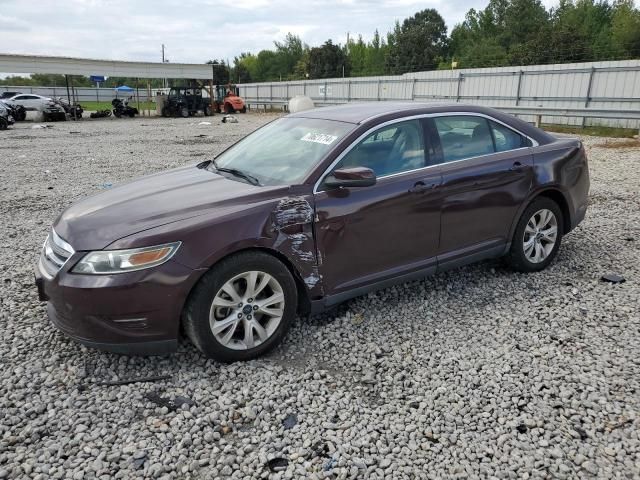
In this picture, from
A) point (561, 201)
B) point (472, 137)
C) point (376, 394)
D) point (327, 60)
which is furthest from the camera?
point (327, 60)

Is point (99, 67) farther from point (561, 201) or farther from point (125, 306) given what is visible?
point (125, 306)

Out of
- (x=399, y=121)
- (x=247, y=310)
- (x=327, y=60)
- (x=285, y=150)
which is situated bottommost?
(x=247, y=310)

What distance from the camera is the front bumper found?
2.96m

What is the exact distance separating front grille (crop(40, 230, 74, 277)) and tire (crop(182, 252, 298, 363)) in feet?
2.77

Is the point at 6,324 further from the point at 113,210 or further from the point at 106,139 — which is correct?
the point at 106,139

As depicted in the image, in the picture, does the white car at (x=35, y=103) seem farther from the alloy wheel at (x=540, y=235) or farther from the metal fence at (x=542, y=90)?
the alloy wheel at (x=540, y=235)

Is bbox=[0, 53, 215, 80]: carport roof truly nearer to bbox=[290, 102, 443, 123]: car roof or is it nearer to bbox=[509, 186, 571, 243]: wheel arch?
bbox=[290, 102, 443, 123]: car roof

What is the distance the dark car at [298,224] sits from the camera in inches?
120

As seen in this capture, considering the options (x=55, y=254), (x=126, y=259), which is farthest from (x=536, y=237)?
Result: (x=55, y=254)

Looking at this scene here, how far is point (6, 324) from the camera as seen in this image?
392 cm

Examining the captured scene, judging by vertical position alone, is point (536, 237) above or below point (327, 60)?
below

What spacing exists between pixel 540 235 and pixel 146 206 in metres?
3.57

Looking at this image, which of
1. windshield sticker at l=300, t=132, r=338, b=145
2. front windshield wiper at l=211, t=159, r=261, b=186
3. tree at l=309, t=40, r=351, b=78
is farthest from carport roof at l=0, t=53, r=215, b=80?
tree at l=309, t=40, r=351, b=78

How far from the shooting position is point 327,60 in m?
69.3
